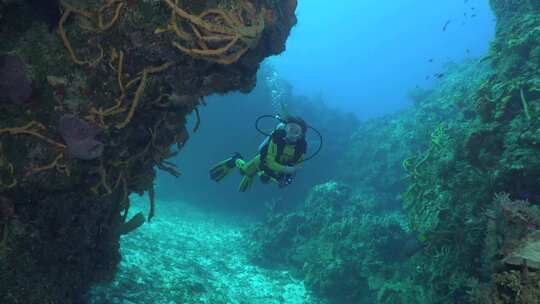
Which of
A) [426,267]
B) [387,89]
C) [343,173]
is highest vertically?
[387,89]

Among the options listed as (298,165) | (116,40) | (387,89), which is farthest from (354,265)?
(387,89)

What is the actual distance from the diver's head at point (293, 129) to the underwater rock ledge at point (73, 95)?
345cm

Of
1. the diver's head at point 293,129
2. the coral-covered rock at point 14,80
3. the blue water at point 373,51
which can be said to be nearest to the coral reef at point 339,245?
the diver's head at point 293,129

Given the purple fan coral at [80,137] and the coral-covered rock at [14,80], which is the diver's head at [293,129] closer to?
the purple fan coral at [80,137]

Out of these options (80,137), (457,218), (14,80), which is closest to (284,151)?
(457,218)

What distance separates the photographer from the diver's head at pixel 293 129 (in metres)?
7.58

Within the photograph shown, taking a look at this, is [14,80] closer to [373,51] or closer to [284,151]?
[284,151]

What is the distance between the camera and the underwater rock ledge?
3.70 m

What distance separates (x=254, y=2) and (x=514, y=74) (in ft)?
23.2

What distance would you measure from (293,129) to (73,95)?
177 inches

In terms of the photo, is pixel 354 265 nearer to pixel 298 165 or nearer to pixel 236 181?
pixel 298 165

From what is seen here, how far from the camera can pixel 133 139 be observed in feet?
14.9

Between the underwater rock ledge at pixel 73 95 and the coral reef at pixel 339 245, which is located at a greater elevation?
the coral reef at pixel 339 245

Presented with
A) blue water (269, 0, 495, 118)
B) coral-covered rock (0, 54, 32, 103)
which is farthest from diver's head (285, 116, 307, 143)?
blue water (269, 0, 495, 118)
